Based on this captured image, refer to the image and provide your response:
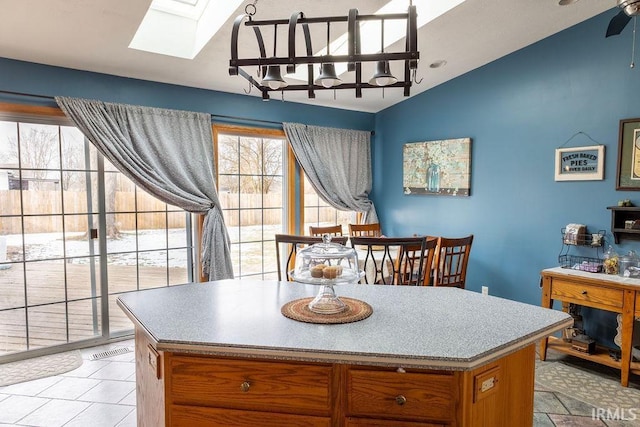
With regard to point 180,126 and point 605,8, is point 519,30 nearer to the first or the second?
point 605,8

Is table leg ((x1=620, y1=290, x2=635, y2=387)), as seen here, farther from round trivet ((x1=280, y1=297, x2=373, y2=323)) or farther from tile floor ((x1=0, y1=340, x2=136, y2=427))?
tile floor ((x1=0, y1=340, x2=136, y2=427))

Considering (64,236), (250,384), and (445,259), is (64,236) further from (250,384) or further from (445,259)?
(445,259)

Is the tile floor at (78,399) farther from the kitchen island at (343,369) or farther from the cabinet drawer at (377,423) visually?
the cabinet drawer at (377,423)

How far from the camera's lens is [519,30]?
342 cm

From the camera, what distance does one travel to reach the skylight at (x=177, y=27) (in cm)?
315

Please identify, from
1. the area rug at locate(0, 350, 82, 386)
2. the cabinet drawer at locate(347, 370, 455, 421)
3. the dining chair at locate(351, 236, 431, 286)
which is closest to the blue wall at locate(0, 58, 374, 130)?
the dining chair at locate(351, 236, 431, 286)

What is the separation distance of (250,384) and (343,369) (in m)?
0.34

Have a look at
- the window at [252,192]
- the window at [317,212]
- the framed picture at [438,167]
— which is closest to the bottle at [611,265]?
the framed picture at [438,167]

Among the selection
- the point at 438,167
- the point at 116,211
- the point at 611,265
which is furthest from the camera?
the point at 438,167

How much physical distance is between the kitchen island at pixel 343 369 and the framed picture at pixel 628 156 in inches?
84.2

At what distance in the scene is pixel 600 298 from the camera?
9.65 ft

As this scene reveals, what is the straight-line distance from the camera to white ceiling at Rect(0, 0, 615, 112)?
2594mm

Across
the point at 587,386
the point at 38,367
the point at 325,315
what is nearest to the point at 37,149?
the point at 38,367

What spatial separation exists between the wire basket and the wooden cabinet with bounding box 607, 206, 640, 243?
25 centimetres
